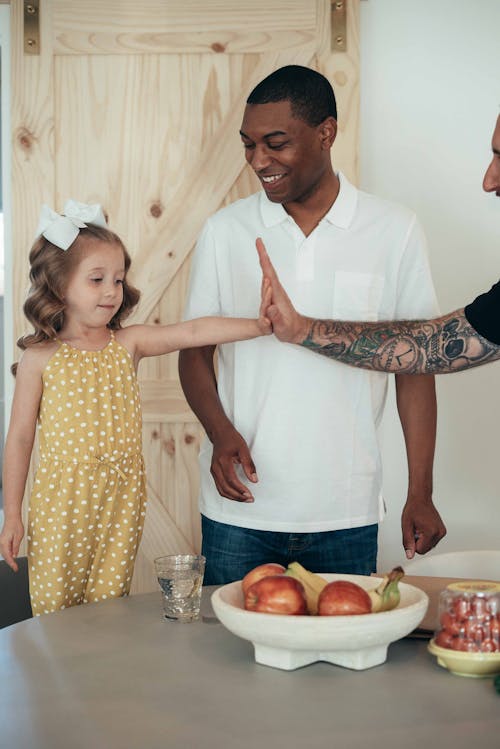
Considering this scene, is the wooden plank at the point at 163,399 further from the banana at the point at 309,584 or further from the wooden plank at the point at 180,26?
the banana at the point at 309,584

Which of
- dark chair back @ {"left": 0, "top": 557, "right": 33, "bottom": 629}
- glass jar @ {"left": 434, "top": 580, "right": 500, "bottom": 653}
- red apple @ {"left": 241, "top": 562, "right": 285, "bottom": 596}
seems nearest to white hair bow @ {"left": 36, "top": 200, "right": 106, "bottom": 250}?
dark chair back @ {"left": 0, "top": 557, "right": 33, "bottom": 629}

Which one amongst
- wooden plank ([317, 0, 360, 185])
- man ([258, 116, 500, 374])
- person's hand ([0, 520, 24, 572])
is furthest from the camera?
wooden plank ([317, 0, 360, 185])

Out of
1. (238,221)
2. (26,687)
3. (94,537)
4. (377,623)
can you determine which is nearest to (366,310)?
(238,221)

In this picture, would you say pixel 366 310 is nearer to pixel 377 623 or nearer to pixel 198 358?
pixel 198 358

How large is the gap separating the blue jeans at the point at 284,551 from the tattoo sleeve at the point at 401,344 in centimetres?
41

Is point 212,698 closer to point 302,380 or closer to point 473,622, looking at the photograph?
point 473,622

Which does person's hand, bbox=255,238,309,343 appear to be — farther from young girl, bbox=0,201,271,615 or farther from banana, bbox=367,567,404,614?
banana, bbox=367,567,404,614

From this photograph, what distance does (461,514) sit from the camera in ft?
10.9

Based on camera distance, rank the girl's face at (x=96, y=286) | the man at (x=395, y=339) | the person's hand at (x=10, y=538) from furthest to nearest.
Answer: the girl's face at (x=96, y=286)
the person's hand at (x=10, y=538)
the man at (x=395, y=339)

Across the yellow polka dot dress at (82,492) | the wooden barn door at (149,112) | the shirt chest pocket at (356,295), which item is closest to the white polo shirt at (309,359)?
the shirt chest pocket at (356,295)

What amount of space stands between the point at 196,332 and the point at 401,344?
489 mm

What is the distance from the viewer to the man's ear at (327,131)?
2363 mm

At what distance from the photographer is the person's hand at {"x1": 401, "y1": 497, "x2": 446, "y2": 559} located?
2.16m

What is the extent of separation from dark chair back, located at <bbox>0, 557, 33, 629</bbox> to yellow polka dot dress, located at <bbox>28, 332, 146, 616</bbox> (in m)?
0.03
